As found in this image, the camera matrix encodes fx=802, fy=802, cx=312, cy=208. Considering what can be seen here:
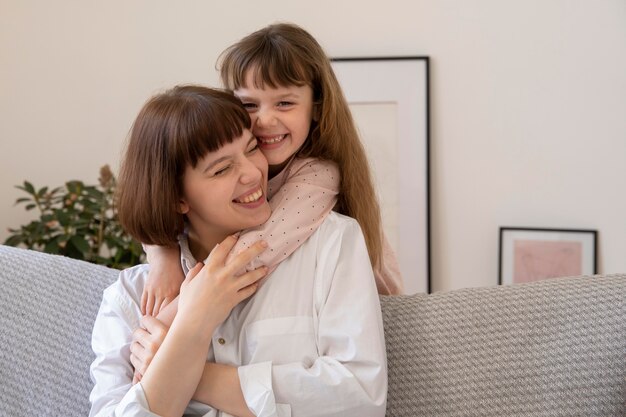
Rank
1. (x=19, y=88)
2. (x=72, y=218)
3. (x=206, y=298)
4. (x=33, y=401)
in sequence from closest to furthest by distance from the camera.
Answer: (x=206, y=298)
(x=33, y=401)
(x=72, y=218)
(x=19, y=88)

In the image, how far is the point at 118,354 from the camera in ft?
4.42

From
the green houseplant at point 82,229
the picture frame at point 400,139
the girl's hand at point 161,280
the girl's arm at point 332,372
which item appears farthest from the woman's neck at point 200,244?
the picture frame at point 400,139

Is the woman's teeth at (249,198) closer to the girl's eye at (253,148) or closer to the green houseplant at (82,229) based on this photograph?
the girl's eye at (253,148)

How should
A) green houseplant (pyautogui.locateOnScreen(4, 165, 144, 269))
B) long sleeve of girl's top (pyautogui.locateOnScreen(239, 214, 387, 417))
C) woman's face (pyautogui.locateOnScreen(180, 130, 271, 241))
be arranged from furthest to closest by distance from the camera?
green houseplant (pyautogui.locateOnScreen(4, 165, 144, 269)), woman's face (pyautogui.locateOnScreen(180, 130, 271, 241)), long sleeve of girl's top (pyautogui.locateOnScreen(239, 214, 387, 417))

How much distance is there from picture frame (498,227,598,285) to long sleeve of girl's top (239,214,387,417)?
164 centimetres

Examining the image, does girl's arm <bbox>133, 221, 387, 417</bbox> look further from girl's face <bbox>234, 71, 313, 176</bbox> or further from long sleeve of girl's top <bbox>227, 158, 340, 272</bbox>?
girl's face <bbox>234, 71, 313, 176</bbox>

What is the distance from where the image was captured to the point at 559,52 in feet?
8.98

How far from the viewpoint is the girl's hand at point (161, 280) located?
1387mm

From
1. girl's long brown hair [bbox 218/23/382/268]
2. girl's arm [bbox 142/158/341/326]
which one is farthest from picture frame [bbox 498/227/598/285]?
girl's arm [bbox 142/158/341/326]

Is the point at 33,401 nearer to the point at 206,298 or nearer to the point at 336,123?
the point at 206,298

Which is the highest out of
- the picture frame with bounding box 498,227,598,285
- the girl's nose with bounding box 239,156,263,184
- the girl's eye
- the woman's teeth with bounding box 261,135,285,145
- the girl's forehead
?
the girl's forehead

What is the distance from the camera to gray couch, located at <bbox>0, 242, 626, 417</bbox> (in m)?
1.34

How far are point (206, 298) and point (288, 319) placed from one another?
135 mm

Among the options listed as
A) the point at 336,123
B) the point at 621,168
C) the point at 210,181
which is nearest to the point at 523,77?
the point at 621,168
